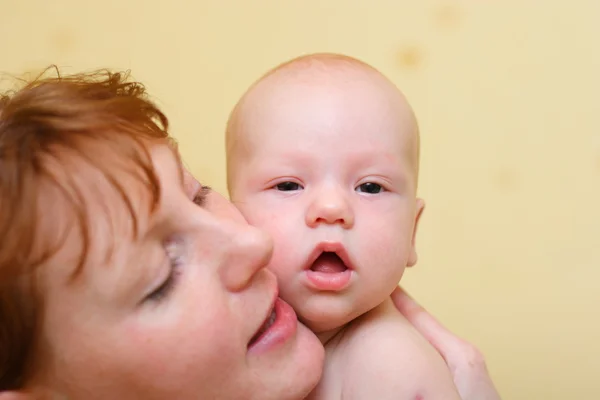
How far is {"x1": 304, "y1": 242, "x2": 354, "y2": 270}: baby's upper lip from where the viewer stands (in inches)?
29.7

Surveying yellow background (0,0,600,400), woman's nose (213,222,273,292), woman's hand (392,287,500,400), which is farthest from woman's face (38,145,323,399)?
yellow background (0,0,600,400)

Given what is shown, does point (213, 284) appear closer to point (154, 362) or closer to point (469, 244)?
point (154, 362)

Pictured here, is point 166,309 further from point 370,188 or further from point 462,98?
point 462,98

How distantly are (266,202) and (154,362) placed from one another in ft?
0.72

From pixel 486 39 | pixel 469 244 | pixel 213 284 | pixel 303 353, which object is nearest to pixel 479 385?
pixel 303 353

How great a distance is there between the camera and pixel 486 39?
1521mm

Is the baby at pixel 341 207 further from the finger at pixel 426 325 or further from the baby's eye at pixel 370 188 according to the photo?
the finger at pixel 426 325

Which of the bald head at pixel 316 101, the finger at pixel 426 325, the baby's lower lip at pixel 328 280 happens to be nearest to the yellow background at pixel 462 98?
the finger at pixel 426 325

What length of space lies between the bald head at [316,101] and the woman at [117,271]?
0.44 ft

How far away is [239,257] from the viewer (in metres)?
0.69

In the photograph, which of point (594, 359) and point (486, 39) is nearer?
point (594, 359)

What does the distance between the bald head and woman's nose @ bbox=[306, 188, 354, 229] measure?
75mm

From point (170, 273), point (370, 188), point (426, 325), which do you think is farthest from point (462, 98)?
point (170, 273)

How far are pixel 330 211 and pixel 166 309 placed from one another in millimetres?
189
